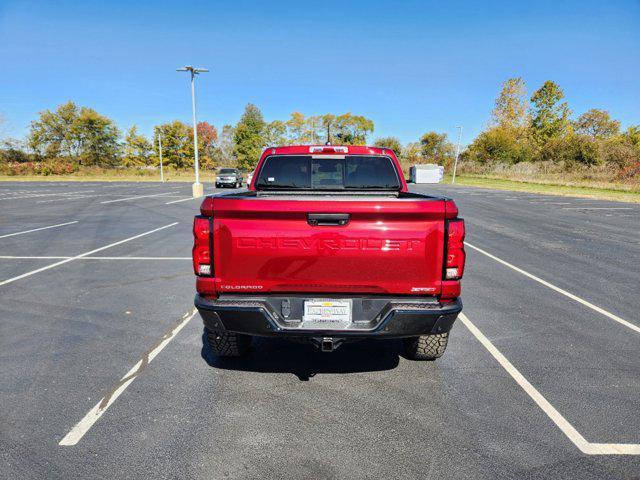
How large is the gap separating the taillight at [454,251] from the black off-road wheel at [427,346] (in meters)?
1.00

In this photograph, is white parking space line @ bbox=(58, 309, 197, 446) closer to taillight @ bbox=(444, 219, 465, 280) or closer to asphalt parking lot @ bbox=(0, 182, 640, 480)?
asphalt parking lot @ bbox=(0, 182, 640, 480)

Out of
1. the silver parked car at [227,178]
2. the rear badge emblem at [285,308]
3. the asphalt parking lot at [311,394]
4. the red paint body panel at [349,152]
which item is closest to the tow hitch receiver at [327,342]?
the rear badge emblem at [285,308]

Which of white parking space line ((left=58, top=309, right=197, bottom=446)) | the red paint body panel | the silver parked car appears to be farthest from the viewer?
the silver parked car

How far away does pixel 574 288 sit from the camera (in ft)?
20.3

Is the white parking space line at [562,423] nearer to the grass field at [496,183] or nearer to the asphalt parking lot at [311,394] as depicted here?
the asphalt parking lot at [311,394]

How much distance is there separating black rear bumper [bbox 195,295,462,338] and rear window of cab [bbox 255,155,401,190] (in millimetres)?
1800

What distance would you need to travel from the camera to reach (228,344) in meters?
3.51

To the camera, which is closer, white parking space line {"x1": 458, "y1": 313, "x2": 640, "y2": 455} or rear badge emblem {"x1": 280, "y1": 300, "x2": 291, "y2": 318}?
white parking space line {"x1": 458, "y1": 313, "x2": 640, "y2": 455}

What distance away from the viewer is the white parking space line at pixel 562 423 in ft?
8.27

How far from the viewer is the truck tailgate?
2.61m

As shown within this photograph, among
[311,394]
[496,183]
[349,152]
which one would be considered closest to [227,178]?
[349,152]

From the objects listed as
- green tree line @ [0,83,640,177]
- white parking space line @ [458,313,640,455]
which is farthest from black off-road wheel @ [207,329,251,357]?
green tree line @ [0,83,640,177]

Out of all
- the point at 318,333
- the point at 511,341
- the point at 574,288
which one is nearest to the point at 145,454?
the point at 318,333

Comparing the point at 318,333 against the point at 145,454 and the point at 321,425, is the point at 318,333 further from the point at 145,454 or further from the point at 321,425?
the point at 145,454
